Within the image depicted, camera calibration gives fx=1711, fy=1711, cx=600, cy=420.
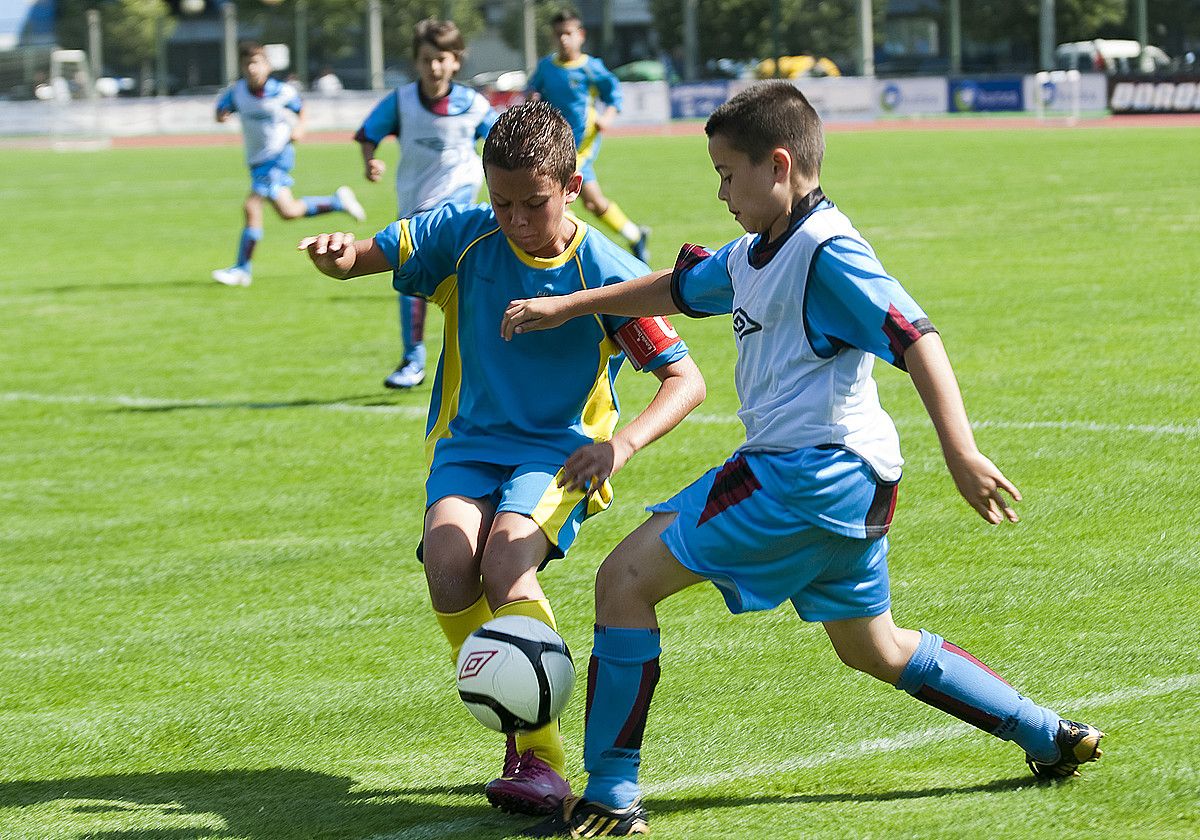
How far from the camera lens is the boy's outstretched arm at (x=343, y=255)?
4277 millimetres

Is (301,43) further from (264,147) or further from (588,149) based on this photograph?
(588,149)

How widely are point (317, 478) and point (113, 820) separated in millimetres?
4021

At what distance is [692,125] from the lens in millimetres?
48812

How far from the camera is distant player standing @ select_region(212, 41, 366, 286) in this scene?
15.9 metres

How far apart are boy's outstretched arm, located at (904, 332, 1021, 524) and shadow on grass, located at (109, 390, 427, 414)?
653 cm

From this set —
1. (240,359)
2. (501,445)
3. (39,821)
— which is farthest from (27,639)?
(240,359)

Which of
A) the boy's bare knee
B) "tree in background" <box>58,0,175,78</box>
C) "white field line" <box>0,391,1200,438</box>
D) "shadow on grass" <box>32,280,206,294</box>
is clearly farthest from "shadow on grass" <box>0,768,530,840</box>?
"tree in background" <box>58,0,175,78</box>

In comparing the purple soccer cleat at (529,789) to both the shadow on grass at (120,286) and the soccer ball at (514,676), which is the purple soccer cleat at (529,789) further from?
the shadow on grass at (120,286)

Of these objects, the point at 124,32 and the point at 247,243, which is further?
the point at 124,32

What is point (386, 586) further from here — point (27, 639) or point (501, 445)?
point (501, 445)

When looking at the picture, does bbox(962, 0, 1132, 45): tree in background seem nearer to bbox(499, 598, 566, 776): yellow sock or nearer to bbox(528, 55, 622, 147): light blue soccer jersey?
bbox(528, 55, 622, 147): light blue soccer jersey

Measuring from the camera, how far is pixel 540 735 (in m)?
4.06

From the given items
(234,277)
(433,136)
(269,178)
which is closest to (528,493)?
(433,136)

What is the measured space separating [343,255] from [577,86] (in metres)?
12.0
